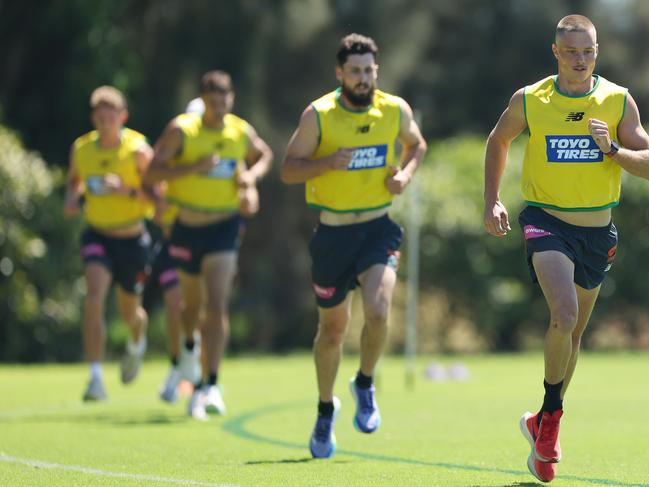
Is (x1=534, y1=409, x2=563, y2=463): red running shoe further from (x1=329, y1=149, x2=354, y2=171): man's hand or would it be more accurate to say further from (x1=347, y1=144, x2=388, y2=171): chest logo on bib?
(x1=347, y1=144, x2=388, y2=171): chest logo on bib

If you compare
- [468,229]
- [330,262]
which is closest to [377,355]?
[330,262]

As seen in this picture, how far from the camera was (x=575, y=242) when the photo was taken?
312 inches

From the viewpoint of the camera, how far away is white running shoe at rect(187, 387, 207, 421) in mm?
12023

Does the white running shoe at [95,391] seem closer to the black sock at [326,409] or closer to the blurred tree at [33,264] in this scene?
the black sock at [326,409]

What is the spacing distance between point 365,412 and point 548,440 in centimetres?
191

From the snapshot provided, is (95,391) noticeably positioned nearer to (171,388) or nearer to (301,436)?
(171,388)

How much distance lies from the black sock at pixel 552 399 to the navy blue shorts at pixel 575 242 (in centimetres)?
63

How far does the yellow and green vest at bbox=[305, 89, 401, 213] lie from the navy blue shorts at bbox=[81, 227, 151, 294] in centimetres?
492

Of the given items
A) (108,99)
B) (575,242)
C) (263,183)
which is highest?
(263,183)

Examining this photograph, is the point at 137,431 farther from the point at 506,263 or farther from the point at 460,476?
the point at 506,263

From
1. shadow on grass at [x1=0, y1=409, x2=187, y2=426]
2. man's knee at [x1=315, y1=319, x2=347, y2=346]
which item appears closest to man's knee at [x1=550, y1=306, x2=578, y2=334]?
man's knee at [x1=315, y1=319, x2=347, y2=346]

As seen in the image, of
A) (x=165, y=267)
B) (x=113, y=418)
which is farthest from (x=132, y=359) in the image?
(x=113, y=418)

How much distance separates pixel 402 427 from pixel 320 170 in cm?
331

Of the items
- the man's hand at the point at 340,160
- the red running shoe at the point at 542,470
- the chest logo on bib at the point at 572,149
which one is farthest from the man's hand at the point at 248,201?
the red running shoe at the point at 542,470
